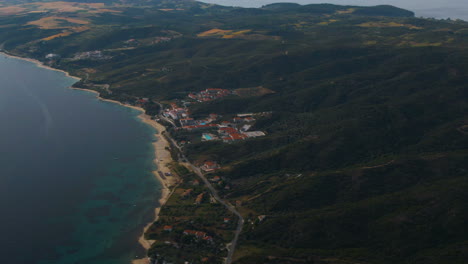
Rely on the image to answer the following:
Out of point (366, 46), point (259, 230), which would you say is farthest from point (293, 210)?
point (366, 46)

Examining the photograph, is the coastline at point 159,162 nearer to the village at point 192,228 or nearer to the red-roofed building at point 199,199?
the village at point 192,228

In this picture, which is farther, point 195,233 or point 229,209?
point 229,209

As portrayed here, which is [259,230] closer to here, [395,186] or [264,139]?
[395,186]

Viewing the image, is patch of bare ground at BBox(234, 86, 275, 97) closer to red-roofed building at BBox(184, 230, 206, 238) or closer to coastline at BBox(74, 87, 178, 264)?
coastline at BBox(74, 87, 178, 264)

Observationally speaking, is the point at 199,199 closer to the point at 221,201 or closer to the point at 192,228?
the point at 221,201

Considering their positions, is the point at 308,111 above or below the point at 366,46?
below

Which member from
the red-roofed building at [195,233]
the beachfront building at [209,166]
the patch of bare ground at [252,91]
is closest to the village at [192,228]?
the red-roofed building at [195,233]

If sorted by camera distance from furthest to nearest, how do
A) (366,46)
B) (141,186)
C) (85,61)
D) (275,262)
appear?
(85,61) < (366,46) < (141,186) < (275,262)

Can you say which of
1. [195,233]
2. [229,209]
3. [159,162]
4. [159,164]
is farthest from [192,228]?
[159,162]
